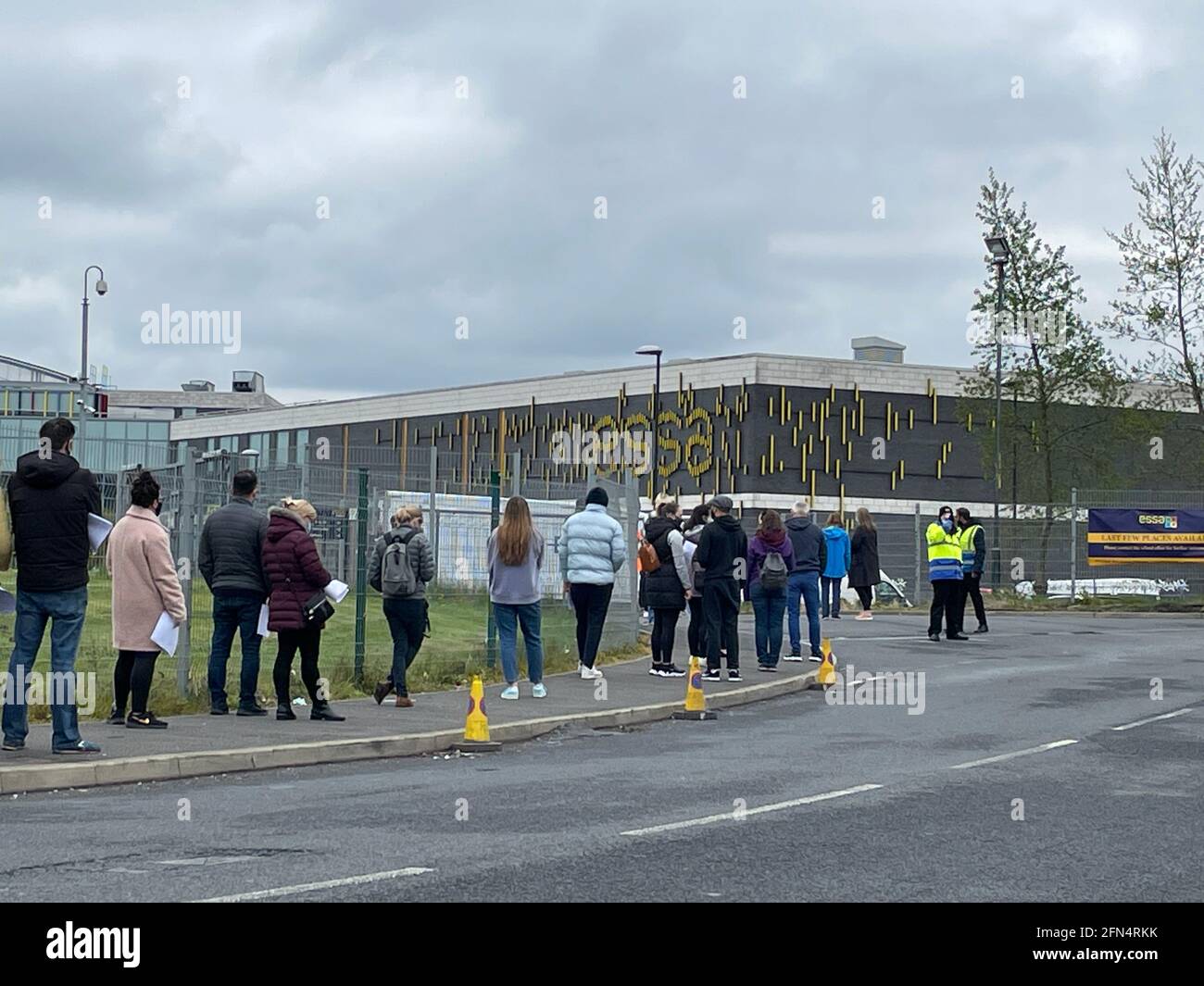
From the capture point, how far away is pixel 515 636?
16.6 m

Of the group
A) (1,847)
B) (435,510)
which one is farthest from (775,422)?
(1,847)

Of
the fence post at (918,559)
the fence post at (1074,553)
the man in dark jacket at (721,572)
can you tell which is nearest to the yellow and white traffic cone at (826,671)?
the man in dark jacket at (721,572)

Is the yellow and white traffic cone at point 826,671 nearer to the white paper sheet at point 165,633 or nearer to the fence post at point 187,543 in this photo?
the fence post at point 187,543

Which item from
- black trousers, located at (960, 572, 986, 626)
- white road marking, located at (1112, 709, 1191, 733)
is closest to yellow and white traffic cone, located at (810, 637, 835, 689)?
white road marking, located at (1112, 709, 1191, 733)

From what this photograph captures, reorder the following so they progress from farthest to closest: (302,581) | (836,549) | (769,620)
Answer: (836,549)
(769,620)
(302,581)

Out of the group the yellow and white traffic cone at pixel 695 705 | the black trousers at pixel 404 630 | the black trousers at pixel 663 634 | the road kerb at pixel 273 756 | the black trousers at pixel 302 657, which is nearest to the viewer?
the road kerb at pixel 273 756

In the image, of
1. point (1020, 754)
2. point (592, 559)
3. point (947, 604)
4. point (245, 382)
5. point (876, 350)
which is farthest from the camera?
point (245, 382)

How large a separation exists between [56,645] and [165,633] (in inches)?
51.8

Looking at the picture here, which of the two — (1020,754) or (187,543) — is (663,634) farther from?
(1020,754)

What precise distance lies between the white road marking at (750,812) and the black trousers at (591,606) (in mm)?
7477

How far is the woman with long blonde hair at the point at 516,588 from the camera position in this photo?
1639 cm

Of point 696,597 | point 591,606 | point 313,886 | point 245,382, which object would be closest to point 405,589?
point 591,606

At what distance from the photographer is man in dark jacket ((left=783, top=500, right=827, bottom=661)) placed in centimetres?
2139
